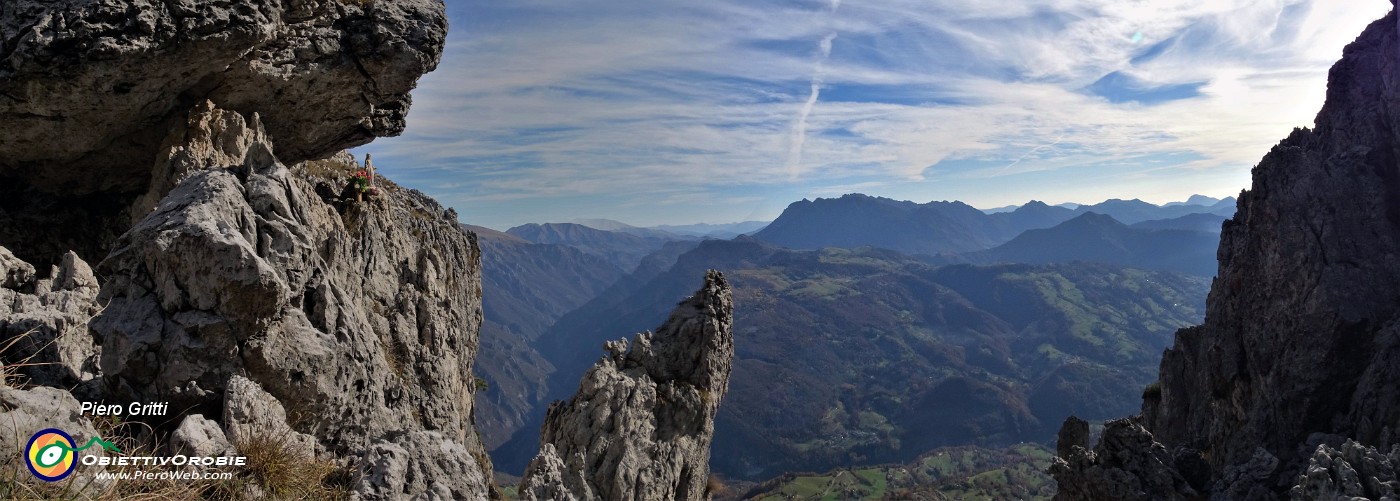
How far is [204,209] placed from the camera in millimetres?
11156

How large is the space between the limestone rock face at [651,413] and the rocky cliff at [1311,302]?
19.6 m

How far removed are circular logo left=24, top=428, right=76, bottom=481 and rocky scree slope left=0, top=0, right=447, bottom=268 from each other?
13.1m

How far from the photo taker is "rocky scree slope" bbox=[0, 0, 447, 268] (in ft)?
Result: 53.2

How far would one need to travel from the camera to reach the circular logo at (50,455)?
7168 millimetres

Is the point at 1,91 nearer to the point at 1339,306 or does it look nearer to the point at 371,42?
the point at 371,42

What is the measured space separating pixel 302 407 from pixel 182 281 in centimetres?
275

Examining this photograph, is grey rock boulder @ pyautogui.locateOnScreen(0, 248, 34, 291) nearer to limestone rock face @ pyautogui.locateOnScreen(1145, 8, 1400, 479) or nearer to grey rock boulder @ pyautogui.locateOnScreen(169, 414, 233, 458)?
grey rock boulder @ pyautogui.locateOnScreen(169, 414, 233, 458)

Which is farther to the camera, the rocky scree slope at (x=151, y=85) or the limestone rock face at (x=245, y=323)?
the rocky scree slope at (x=151, y=85)

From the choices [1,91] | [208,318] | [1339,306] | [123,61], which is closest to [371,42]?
[123,61]

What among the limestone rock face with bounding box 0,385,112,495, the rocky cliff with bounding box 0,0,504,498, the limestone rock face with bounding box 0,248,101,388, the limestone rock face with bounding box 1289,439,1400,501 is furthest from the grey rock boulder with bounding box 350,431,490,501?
the limestone rock face with bounding box 1289,439,1400,501

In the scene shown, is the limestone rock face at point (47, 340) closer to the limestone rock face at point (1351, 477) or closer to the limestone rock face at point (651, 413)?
the limestone rock face at point (651, 413)

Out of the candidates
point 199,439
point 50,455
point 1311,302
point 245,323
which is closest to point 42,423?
point 50,455

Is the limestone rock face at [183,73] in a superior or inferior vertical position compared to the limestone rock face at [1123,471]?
superior

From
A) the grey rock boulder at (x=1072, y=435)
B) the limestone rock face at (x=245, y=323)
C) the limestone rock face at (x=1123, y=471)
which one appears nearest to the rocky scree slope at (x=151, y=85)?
the limestone rock face at (x=245, y=323)
